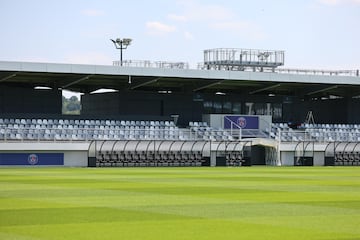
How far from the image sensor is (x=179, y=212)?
56.4 ft

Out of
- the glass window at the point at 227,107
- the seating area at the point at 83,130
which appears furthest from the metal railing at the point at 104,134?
the glass window at the point at 227,107

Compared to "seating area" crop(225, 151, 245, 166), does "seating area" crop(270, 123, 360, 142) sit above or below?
above

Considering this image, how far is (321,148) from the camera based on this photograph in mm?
56906

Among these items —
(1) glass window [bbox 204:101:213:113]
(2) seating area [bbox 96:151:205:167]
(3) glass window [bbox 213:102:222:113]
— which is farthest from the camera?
(3) glass window [bbox 213:102:222:113]

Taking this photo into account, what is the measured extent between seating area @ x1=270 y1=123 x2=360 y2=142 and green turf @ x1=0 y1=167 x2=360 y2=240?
3499 cm

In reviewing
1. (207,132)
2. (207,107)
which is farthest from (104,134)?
(207,107)

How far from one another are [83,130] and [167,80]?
10.9m

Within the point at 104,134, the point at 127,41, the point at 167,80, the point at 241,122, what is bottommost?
the point at 104,134

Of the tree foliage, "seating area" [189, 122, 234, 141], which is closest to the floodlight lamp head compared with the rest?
"seating area" [189, 122, 234, 141]

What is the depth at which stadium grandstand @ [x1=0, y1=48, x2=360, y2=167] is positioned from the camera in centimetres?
5112

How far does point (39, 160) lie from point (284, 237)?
121 ft

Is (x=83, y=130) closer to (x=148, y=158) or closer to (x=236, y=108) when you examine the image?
(x=148, y=158)

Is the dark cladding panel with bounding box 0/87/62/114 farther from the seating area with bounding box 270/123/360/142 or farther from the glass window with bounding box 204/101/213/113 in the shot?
the seating area with bounding box 270/123/360/142

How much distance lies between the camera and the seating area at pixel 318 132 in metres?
60.9
